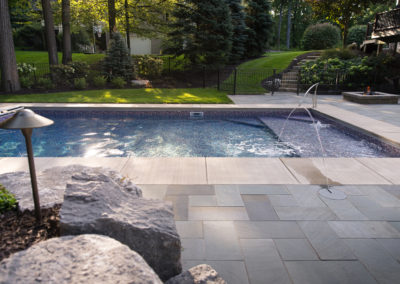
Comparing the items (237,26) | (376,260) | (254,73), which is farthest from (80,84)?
(376,260)

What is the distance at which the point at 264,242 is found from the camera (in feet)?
9.54

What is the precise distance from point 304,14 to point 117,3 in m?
31.0

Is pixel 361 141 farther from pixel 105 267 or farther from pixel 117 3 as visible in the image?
pixel 117 3

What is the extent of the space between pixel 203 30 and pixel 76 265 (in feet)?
55.7

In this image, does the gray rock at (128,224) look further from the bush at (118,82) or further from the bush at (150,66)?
the bush at (150,66)

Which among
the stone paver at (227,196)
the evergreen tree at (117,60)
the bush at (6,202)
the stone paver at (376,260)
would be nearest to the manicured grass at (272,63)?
the evergreen tree at (117,60)

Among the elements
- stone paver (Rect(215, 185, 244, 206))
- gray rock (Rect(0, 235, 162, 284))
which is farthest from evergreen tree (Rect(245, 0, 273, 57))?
gray rock (Rect(0, 235, 162, 284))

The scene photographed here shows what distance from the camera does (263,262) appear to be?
2.62 m

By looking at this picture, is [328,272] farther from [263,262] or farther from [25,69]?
[25,69]

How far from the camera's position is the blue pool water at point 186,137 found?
6855 mm

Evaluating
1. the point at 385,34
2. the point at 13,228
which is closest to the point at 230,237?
the point at 13,228

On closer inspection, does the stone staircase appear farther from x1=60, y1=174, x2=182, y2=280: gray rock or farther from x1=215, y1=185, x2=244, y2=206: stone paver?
x1=60, y1=174, x2=182, y2=280: gray rock

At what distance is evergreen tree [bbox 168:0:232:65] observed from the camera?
16531 millimetres

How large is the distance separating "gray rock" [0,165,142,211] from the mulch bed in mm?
94
